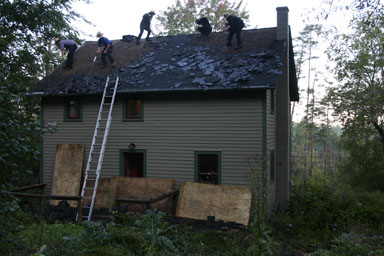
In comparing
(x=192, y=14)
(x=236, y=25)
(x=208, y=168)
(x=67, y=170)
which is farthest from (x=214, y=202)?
(x=192, y=14)

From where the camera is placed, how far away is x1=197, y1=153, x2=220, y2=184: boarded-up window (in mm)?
12016

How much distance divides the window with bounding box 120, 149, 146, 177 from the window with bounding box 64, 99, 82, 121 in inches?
105

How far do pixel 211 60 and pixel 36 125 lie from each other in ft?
31.6

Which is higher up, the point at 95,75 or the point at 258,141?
the point at 95,75

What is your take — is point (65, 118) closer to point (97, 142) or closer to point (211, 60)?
point (97, 142)

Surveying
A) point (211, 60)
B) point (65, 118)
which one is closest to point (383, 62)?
point (211, 60)

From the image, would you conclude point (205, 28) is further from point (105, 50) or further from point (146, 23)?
point (105, 50)

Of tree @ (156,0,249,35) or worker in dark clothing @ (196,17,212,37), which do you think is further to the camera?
tree @ (156,0,249,35)

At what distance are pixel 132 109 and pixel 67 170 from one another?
347 cm

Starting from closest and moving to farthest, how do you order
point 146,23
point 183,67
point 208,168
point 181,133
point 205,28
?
point 208,168, point 181,133, point 183,67, point 205,28, point 146,23

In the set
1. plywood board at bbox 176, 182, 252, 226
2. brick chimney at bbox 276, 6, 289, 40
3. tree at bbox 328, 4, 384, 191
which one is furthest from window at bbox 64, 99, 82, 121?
tree at bbox 328, 4, 384, 191

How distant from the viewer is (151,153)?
499 inches

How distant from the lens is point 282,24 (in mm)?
14055

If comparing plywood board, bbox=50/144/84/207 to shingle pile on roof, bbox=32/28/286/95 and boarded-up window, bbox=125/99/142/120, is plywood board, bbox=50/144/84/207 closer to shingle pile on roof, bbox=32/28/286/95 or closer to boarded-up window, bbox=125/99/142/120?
boarded-up window, bbox=125/99/142/120
